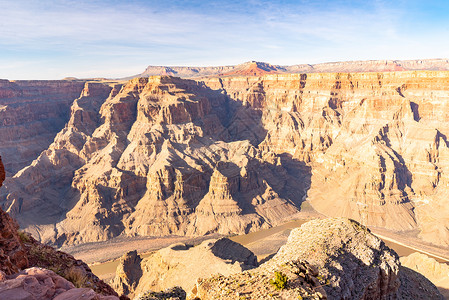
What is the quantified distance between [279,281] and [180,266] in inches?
1231

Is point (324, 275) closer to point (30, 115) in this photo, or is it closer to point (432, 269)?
point (432, 269)

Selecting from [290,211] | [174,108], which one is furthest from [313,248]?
[174,108]

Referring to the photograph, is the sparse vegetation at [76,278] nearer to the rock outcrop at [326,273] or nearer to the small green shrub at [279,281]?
the rock outcrop at [326,273]

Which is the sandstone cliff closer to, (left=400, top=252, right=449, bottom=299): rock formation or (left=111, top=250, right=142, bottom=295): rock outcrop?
(left=111, top=250, right=142, bottom=295): rock outcrop

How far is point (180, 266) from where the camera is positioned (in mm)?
43875

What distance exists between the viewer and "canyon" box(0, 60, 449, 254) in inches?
3137

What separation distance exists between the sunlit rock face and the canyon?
16.2 inches

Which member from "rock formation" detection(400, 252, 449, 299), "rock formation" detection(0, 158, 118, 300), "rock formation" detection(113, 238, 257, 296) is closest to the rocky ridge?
"rock formation" detection(0, 158, 118, 300)

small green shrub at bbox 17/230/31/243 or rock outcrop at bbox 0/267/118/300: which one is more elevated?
rock outcrop at bbox 0/267/118/300

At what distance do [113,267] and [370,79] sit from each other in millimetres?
121024

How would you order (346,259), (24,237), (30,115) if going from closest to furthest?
(24,237), (346,259), (30,115)

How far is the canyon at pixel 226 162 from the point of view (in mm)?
79688

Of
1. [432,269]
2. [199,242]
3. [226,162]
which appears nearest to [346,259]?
[432,269]

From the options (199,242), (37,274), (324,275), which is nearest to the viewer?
(37,274)
